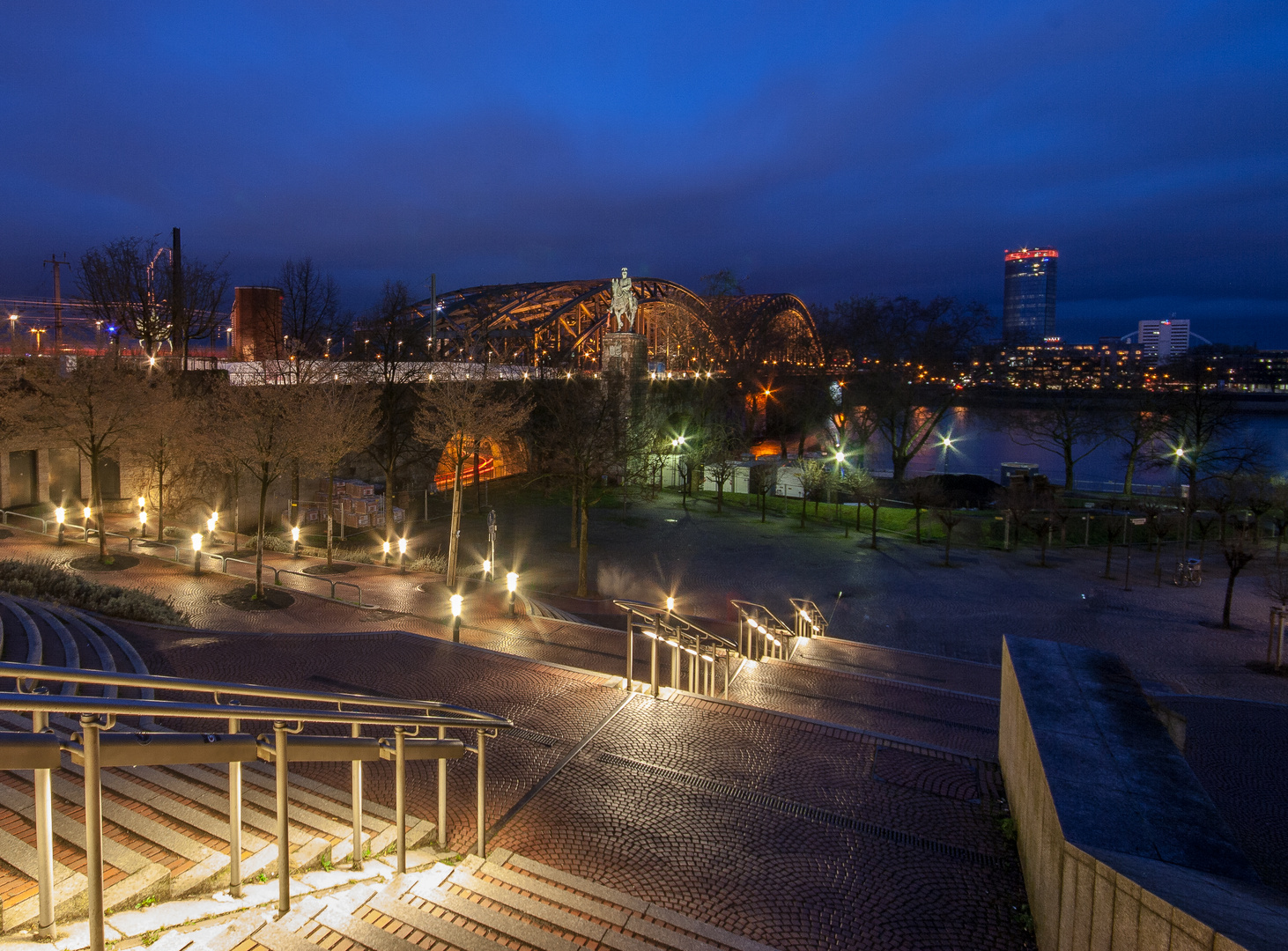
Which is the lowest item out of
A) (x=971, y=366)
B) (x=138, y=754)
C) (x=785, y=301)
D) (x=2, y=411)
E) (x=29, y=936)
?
(x=29, y=936)

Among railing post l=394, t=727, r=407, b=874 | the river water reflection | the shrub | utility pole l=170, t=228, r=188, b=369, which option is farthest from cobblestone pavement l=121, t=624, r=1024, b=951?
the river water reflection

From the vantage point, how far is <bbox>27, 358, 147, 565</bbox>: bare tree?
16484 millimetres

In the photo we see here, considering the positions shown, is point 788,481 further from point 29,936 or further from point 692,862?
point 29,936

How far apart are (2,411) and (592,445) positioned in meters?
14.2

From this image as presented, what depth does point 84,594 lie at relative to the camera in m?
12.5

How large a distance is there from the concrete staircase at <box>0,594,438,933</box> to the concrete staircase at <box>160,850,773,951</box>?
323 mm

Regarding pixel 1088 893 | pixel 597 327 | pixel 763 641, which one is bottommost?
pixel 763 641

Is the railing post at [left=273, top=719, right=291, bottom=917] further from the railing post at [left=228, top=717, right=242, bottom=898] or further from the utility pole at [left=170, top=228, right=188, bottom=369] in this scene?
the utility pole at [left=170, top=228, right=188, bottom=369]

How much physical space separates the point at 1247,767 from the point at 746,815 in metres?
6.64

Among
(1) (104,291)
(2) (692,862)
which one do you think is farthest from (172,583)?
(1) (104,291)

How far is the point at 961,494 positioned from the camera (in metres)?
33.5

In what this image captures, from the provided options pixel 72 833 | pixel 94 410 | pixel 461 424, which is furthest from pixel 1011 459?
pixel 72 833

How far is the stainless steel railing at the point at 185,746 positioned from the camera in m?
2.44

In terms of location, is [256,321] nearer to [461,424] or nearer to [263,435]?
[263,435]
